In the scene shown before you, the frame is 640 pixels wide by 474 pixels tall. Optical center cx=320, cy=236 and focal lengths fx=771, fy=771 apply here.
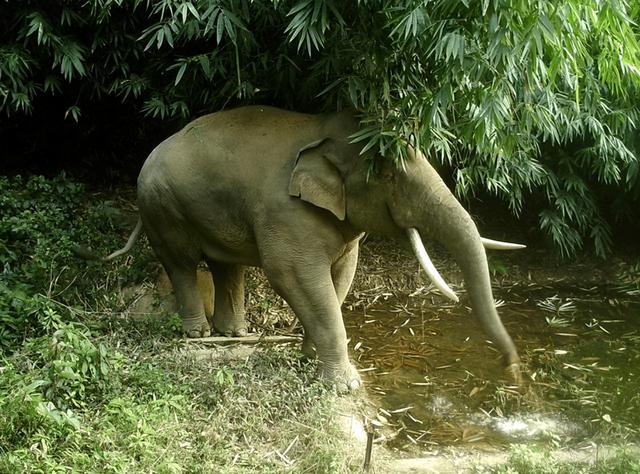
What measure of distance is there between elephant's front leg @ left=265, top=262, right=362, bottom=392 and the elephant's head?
1.20 feet

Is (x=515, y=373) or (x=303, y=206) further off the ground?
(x=303, y=206)

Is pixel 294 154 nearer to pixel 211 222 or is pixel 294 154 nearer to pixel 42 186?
pixel 211 222

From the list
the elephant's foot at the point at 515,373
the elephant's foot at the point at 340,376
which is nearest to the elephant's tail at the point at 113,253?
the elephant's foot at the point at 340,376

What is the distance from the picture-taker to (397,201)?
13.5ft

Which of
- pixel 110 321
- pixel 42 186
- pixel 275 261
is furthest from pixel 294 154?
pixel 42 186

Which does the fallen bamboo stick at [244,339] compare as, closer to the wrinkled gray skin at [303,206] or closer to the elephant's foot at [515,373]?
the wrinkled gray skin at [303,206]

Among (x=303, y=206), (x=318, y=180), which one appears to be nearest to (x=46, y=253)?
(x=303, y=206)

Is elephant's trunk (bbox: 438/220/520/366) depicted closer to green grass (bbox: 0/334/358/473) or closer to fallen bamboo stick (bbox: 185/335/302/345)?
green grass (bbox: 0/334/358/473)

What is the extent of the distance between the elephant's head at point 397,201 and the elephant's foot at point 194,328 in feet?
4.34

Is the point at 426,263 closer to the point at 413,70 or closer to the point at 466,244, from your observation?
the point at 466,244

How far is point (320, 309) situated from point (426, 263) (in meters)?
0.66

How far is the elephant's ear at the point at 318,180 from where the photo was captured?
4.12 meters

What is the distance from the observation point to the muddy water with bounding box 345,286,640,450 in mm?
3992

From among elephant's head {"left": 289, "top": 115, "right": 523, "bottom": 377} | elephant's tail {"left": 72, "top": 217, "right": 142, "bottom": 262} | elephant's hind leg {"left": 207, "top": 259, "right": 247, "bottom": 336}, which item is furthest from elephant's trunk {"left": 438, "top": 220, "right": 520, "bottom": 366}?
elephant's tail {"left": 72, "top": 217, "right": 142, "bottom": 262}
